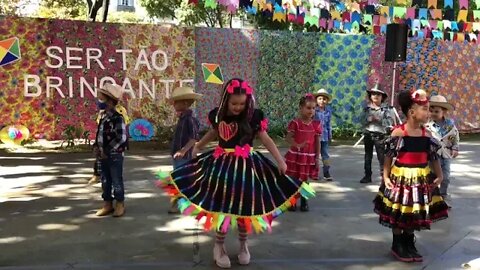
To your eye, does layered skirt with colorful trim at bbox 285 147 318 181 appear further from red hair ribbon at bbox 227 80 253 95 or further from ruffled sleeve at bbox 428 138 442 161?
red hair ribbon at bbox 227 80 253 95

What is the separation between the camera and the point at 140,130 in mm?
12547

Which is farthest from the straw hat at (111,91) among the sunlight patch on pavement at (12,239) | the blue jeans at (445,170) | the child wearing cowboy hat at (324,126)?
the blue jeans at (445,170)

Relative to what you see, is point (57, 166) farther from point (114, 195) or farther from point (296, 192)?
point (296, 192)

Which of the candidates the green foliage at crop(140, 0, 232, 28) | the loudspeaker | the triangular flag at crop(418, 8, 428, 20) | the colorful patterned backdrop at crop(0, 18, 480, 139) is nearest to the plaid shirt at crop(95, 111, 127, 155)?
the colorful patterned backdrop at crop(0, 18, 480, 139)

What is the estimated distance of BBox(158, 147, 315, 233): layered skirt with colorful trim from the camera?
13.3 ft

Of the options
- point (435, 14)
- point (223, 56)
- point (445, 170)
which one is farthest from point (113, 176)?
point (435, 14)

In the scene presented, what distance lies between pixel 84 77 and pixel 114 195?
7.06m

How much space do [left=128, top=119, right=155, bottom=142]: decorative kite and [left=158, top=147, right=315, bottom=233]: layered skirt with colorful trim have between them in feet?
27.6

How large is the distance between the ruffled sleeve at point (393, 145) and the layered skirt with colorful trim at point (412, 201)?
A: 0.39ft

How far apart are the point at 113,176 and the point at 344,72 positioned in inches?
399

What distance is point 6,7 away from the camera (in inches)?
929

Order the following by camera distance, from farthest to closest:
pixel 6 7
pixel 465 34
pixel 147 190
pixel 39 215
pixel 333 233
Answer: pixel 6 7, pixel 465 34, pixel 147 190, pixel 39 215, pixel 333 233

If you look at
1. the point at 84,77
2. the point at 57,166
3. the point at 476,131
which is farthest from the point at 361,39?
the point at 57,166

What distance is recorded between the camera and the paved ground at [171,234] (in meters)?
4.40
